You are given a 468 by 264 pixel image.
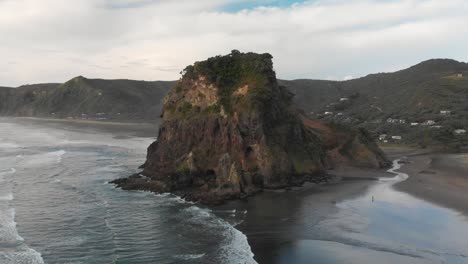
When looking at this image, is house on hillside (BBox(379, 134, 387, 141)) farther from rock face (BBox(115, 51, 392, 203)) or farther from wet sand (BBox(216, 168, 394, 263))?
wet sand (BBox(216, 168, 394, 263))

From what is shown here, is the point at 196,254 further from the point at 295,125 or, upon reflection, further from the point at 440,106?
the point at 440,106

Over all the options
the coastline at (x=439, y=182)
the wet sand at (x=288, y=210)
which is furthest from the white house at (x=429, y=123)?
the wet sand at (x=288, y=210)

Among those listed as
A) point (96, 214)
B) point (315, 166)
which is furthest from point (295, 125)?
point (96, 214)

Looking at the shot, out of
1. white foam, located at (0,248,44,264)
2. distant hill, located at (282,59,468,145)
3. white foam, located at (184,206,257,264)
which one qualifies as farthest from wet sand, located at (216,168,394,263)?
distant hill, located at (282,59,468,145)

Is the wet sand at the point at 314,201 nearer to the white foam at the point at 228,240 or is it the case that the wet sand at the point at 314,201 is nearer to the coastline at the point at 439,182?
the coastline at the point at 439,182

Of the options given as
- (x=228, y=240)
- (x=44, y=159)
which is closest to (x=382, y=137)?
(x=44, y=159)

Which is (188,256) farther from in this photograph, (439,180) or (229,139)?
(439,180)
